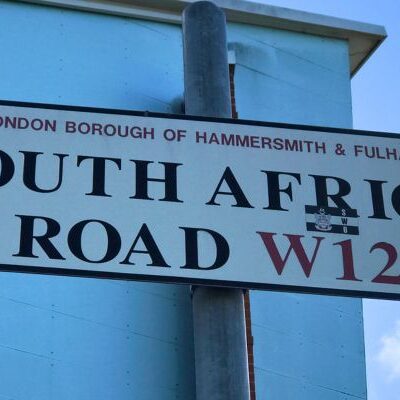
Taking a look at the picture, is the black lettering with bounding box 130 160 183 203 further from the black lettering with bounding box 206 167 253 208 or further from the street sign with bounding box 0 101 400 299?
the black lettering with bounding box 206 167 253 208

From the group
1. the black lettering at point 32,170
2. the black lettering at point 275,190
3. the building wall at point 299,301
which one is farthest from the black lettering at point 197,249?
the building wall at point 299,301

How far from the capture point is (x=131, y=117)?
3.55 m

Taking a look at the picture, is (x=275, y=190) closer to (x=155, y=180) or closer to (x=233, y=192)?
(x=233, y=192)

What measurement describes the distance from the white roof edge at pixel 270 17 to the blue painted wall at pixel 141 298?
0.33 feet

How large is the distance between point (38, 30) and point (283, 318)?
366 centimetres

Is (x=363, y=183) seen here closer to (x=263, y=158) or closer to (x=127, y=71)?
(x=263, y=158)

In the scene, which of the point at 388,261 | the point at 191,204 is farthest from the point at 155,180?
the point at 388,261

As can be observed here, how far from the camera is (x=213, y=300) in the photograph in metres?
→ 3.24

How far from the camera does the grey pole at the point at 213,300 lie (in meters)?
3.07

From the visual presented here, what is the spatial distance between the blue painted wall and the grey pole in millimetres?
5014

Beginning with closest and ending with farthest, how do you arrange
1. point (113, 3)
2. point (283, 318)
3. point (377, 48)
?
point (283, 318), point (113, 3), point (377, 48)

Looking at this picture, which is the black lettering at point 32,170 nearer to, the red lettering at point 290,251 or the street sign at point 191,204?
the street sign at point 191,204

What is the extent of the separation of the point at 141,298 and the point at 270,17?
367cm

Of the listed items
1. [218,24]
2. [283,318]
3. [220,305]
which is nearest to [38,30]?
[283,318]
